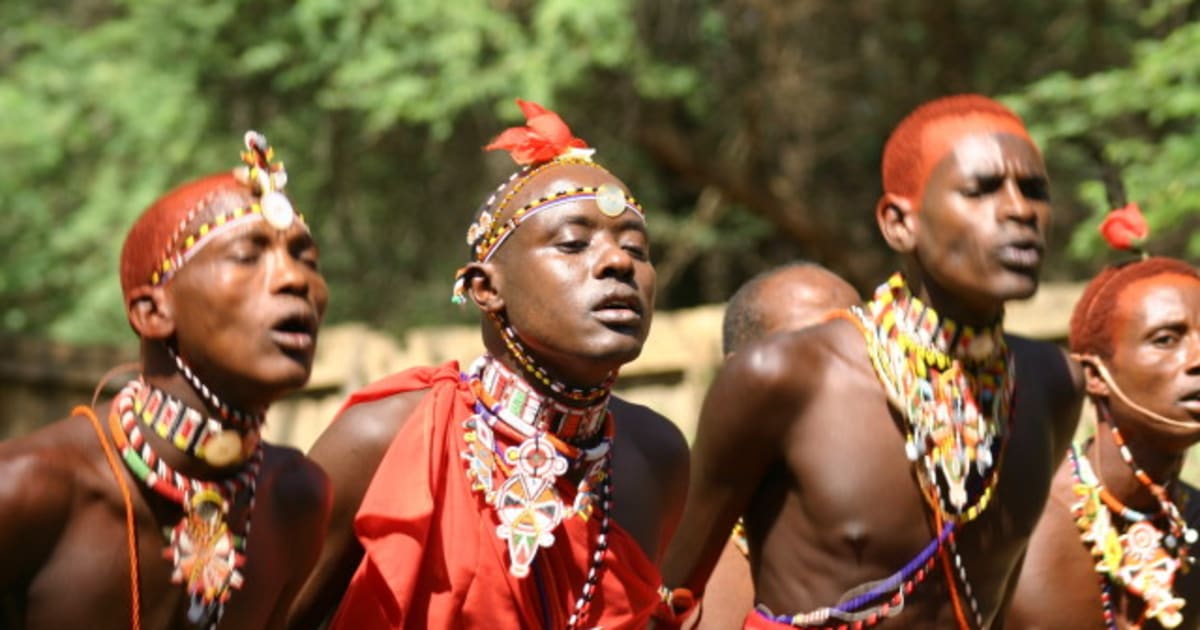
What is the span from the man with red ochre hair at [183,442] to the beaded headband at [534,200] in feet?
1.82

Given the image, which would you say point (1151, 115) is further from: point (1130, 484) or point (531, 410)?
point (531, 410)

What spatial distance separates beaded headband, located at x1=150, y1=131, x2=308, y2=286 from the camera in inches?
123

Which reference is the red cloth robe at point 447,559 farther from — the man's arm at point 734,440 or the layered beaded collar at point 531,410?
the man's arm at point 734,440

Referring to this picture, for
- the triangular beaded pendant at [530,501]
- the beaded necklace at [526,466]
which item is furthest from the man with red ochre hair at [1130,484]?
the triangular beaded pendant at [530,501]

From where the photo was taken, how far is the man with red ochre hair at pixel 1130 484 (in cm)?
473

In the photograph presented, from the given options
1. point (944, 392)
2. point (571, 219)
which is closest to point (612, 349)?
point (571, 219)

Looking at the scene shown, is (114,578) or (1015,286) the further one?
(1015,286)

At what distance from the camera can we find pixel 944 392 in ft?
12.7

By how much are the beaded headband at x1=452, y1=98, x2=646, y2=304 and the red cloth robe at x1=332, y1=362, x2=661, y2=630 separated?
0.36 metres

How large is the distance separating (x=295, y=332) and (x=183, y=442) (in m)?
0.30

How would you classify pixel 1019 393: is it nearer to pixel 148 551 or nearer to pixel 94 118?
pixel 148 551

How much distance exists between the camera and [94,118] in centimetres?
1330

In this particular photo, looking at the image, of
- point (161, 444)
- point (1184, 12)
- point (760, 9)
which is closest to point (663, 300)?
point (760, 9)

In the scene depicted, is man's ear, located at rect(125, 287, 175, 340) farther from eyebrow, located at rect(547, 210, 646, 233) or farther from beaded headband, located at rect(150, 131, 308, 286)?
eyebrow, located at rect(547, 210, 646, 233)
